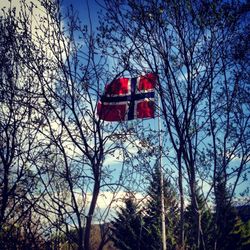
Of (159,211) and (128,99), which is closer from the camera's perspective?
(128,99)

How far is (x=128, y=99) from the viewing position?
28.7 feet

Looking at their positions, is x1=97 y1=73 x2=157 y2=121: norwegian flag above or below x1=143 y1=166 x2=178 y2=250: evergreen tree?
above

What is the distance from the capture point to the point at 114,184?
298 inches

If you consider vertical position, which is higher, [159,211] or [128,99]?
[128,99]

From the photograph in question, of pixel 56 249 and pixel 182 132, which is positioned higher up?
pixel 182 132

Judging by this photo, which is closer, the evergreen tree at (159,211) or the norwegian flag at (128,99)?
the norwegian flag at (128,99)

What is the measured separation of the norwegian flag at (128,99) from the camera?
25.8ft

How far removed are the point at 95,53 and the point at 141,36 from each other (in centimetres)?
123

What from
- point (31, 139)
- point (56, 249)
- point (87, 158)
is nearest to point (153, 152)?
point (87, 158)

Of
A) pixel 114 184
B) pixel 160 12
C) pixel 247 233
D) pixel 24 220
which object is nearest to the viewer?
pixel 160 12

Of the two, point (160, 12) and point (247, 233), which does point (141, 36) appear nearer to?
point (160, 12)

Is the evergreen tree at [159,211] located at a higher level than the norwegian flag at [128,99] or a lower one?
lower

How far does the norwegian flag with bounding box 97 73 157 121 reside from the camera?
7.87 m

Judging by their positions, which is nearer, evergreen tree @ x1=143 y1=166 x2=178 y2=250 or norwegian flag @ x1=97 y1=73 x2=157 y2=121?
norwegian flag @ x1=97 y1=73 x2=157 y2=121
